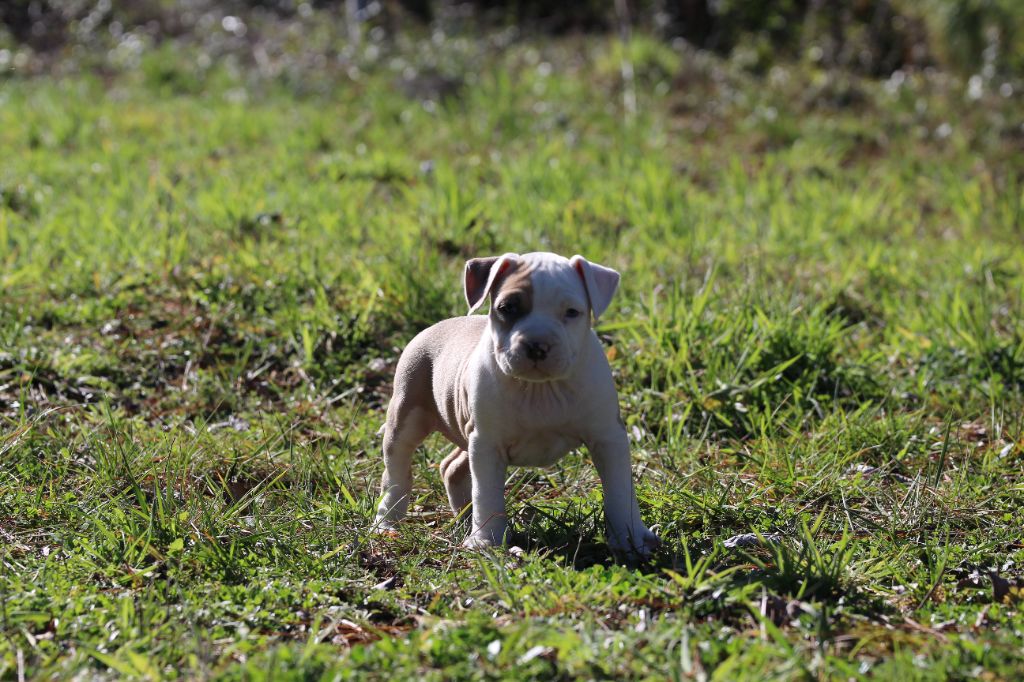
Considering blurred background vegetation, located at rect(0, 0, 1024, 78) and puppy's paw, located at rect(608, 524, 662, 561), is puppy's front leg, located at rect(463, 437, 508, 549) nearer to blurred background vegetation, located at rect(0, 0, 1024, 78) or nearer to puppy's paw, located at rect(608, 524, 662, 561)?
puppy's paw, located at rect(608, 524, 662, 561)

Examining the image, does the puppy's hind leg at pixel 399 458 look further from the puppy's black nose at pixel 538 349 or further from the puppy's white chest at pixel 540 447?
the puppy's black nose at pixel 538 349

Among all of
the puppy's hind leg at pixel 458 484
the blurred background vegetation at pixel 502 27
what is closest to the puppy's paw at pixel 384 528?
the puppy's hind leg at pixel 458 484

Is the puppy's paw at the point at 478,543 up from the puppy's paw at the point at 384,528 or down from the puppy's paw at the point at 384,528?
up

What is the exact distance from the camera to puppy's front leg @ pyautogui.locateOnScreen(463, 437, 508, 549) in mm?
3529

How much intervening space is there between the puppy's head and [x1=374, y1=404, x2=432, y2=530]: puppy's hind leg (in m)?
0.52

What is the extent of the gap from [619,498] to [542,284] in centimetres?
69

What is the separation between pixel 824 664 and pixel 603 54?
8750 millimetres

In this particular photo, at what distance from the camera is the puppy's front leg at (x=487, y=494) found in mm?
3529

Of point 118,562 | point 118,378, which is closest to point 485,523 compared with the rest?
point 118,562

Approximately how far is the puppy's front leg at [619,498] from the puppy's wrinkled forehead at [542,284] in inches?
17.5

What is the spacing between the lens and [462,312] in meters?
5.49

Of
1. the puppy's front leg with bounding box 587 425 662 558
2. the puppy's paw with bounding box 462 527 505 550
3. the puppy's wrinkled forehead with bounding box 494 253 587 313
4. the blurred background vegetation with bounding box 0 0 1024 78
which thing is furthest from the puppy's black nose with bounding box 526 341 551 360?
the blurred background vegetation with bounding box 0 0 1024 78

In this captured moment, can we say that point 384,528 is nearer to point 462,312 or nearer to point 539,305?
point 539,305

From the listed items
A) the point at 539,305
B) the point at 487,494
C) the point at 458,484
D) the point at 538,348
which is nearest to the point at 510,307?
the point at 539,305
